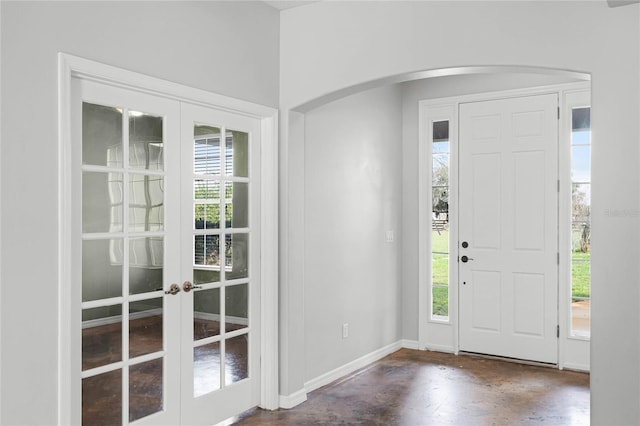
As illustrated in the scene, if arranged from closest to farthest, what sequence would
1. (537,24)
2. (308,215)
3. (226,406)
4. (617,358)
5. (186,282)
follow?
(617,358) < (537,24) < (186,282) < (226,406) < (308,215)

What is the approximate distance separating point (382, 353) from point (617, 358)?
262cm

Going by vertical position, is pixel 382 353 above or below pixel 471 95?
below

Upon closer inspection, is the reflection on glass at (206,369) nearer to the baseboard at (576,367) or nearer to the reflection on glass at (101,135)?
the reflection on glass at (101,135)

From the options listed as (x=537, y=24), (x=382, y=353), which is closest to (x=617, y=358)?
(x=537, y=24)

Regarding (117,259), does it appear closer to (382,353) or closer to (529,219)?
(382,353)

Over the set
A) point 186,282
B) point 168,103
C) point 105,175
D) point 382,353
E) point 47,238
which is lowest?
point 382,353

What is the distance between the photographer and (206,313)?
11.3ft

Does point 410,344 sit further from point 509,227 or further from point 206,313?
point 206,313

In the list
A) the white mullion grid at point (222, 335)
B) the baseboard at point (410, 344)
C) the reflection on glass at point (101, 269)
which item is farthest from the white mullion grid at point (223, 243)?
the baseboard at point (410, 344)

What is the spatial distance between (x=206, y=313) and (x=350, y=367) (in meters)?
1.73

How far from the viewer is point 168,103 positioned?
10.3 ft

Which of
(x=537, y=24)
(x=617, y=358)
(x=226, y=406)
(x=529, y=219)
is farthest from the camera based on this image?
(x=529, y=219)

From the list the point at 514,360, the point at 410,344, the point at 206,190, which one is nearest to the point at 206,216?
the point at 206,190

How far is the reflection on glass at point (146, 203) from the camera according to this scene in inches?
116
